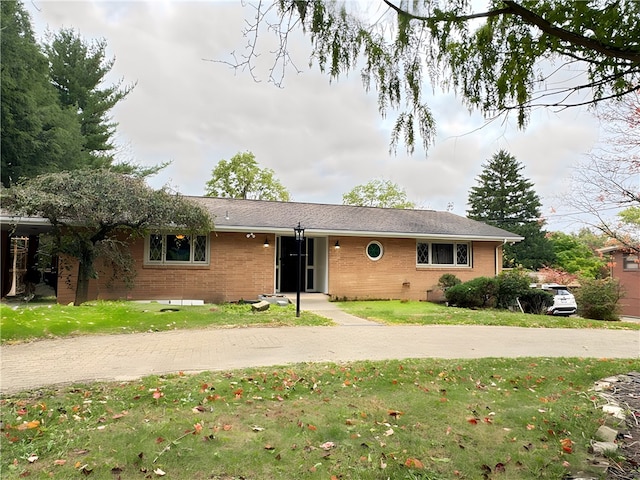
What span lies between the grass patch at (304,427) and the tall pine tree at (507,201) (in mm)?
41860

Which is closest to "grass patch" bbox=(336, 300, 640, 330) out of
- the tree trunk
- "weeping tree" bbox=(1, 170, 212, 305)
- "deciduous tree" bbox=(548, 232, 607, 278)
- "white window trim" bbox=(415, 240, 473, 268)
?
"white window trim" bbox=(415, 240, 473, 268)

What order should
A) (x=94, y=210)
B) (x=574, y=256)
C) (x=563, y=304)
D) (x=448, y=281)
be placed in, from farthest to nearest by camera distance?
(x=574, y=256) → (x=448, y=281) → (x=563, y=304) → (x=94, y=210)

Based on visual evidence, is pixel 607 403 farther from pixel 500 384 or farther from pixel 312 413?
pixel 312 413

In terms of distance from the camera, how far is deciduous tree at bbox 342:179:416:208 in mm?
47500

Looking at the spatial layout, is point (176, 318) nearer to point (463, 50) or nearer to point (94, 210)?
point (94, 210)

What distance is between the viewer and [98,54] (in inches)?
1080

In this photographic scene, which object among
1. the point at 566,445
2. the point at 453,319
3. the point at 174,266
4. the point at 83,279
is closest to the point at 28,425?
the point at 566,445

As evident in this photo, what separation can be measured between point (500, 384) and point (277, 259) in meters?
13.2

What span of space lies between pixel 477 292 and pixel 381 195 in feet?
109

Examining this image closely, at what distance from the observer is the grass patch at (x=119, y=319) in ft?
25.7

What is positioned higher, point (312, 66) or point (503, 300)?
point (312, 66)

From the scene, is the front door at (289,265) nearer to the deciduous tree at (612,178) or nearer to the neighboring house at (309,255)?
the neighboring house at (309,255)

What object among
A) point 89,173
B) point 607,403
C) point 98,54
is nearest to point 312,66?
point 607,403

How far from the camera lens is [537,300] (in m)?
15.5
